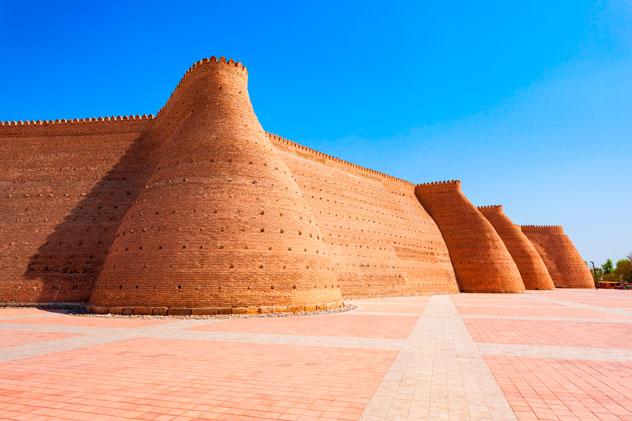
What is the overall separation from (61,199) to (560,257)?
55.5 metres

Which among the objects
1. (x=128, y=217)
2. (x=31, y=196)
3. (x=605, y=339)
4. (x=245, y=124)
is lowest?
(x=605, y=339)

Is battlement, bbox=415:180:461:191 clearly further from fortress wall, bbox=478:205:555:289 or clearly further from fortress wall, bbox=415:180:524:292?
fortress wall, bbox=478:205:555:289

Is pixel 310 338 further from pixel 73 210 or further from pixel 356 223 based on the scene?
pixel 356 223

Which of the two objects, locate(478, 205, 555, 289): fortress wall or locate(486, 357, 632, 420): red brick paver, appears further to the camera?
locate(478, 205, 555, 289): fortress wall

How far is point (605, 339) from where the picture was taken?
9.91 m

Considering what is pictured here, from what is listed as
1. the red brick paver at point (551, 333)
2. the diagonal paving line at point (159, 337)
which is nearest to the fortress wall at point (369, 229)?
the red brick paver at point (551, 333)

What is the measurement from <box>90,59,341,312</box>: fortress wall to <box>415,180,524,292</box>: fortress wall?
23.0 meters

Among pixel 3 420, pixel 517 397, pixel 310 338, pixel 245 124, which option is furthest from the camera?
pixel 245 124

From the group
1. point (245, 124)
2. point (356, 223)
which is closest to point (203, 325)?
point (245, 124)

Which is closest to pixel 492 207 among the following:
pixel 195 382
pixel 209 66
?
pixel 209 66

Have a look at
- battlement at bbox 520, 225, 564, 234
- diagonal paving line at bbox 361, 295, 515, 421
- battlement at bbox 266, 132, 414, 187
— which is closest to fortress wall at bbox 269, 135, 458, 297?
battlement at bbox 266, 132, 414, 187

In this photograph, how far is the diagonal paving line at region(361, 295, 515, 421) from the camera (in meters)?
4.48

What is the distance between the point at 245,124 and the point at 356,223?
13204mm

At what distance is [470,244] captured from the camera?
125 feet
